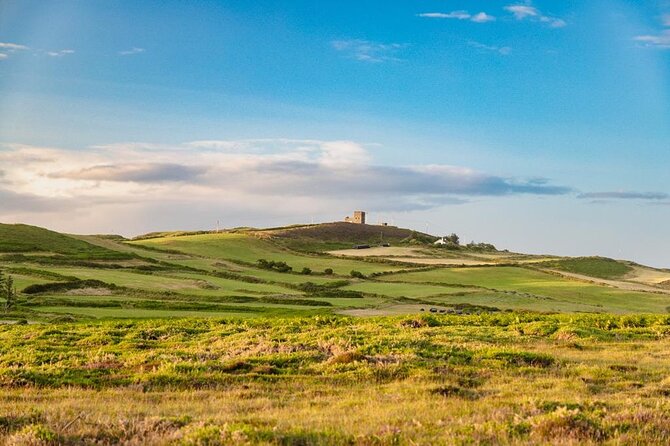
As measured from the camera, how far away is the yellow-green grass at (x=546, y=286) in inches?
3553

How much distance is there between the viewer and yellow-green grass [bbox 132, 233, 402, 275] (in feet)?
433

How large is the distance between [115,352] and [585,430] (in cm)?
2070

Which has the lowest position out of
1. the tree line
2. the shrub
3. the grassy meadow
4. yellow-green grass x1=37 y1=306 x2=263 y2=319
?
yellow-green grass x1=37 y1=306 x2=263 y2=319

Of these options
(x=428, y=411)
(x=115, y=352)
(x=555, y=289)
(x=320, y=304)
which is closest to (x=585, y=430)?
(x=428, y=411)

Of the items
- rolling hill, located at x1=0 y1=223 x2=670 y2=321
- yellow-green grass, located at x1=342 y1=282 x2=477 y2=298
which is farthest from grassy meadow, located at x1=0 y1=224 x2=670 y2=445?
yellow-green grass, located at x1=342 y1=282 x2=477 y2=298

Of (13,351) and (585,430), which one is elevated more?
(585,430)

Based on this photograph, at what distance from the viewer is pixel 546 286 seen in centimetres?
10569

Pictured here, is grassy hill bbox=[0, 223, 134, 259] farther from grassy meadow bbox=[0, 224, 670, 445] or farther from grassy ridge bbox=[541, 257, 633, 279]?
grassy ridge bbox=[541, 257, 633, 279]

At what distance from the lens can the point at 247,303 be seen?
7550 centimetres

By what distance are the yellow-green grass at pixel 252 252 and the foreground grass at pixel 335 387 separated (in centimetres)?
9093

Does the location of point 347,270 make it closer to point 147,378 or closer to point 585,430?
point 147,378

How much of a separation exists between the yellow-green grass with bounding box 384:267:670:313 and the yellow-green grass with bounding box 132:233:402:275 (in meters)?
13.9

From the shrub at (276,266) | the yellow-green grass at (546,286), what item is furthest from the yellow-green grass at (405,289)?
the shrub at (276,266)

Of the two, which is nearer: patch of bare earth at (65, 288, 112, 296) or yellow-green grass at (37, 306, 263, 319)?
yellow-green grass at (37, 306, 263, 319)
